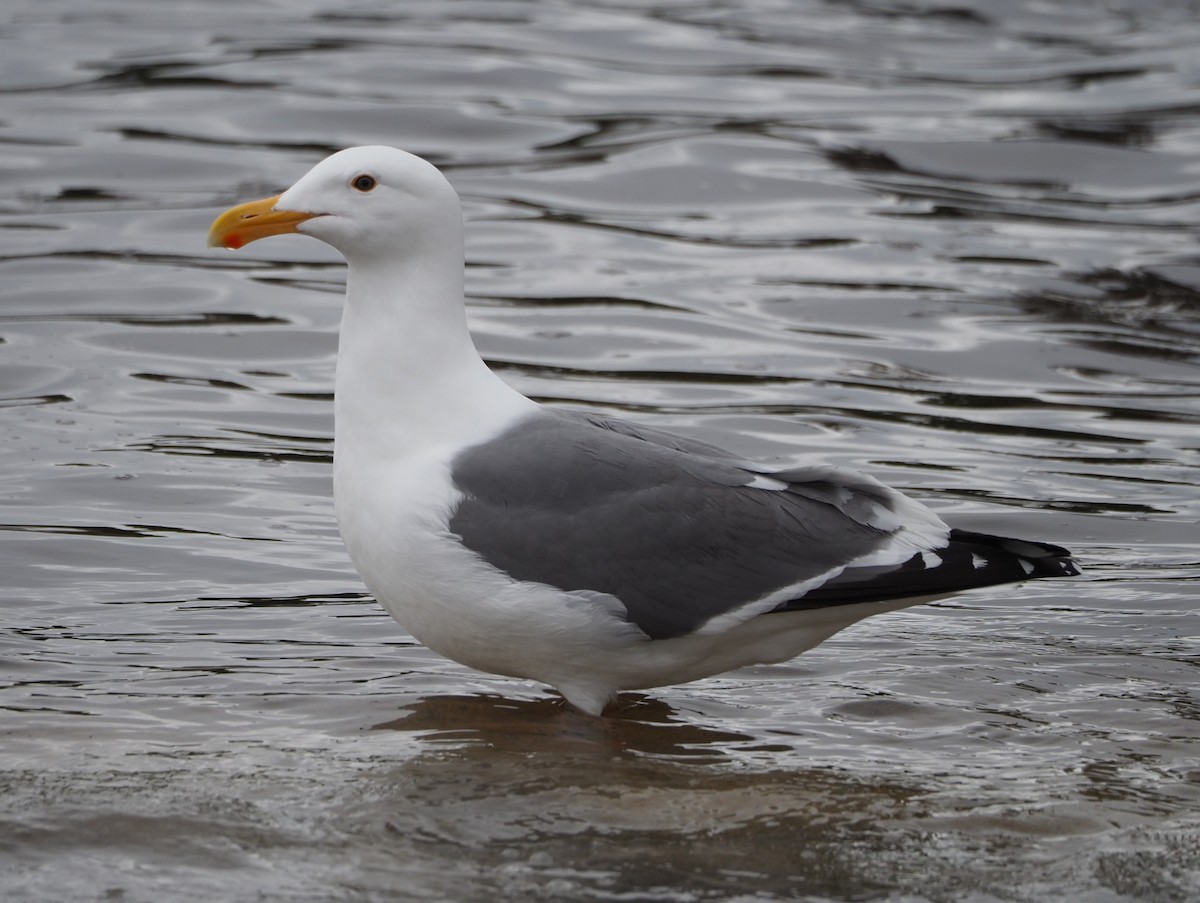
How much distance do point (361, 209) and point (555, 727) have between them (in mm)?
1663

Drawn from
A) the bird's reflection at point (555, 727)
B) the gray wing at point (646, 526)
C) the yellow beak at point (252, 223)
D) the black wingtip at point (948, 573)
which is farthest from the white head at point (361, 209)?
the black wingtip at point (948, 573)

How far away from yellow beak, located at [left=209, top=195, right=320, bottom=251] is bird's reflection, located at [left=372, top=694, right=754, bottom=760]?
59.9 inches

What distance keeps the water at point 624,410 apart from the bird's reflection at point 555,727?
3cm

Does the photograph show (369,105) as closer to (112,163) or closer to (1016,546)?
(112,163)

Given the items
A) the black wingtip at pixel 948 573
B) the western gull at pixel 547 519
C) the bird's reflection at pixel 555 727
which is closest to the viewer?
the western gull at pixel 547 519

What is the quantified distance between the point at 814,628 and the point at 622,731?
0.67 meters

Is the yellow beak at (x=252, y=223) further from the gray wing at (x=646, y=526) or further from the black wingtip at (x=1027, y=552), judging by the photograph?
the black wingtip at (x=1027, y=552)

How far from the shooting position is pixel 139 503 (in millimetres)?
7473

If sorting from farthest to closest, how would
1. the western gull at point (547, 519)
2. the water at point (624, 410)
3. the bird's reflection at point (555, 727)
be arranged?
1. the bird's reflection at point (555, 727)
2. the western gull at point (547, 519)
3. the water at point (624, 410)

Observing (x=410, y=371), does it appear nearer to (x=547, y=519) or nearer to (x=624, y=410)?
(x=547, y=519)

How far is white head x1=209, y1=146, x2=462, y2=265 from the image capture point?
5.21 metres

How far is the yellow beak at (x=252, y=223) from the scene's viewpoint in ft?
17.2

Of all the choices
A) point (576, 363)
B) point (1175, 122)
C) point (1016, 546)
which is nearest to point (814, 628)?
point (1016, 546)

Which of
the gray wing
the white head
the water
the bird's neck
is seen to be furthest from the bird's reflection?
the white head
